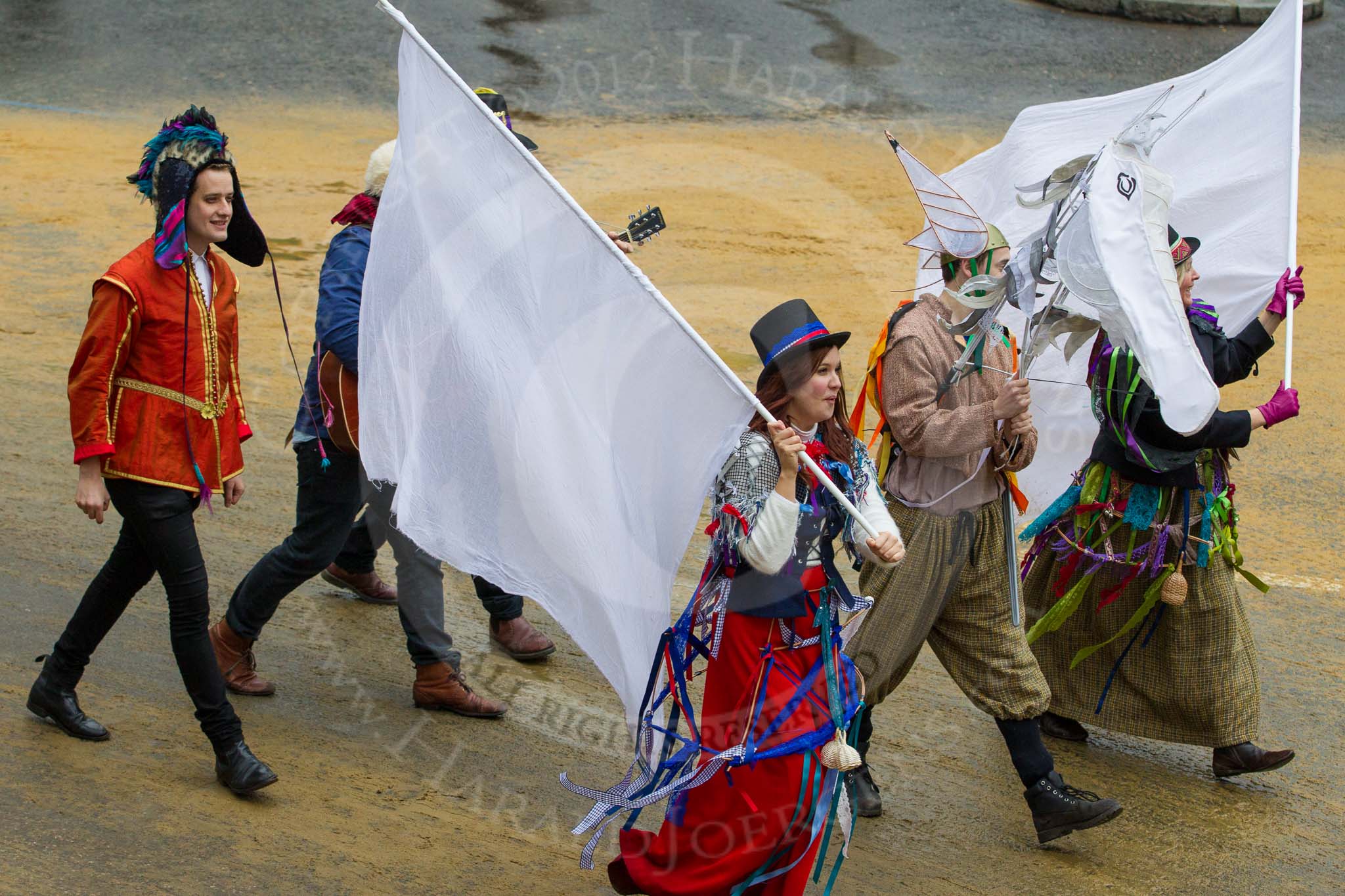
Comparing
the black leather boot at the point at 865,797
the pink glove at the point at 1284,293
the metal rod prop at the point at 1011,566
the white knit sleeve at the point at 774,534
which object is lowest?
the black leather boot at the point at 865,797

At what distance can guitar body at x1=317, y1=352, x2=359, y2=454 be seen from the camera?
4.01m

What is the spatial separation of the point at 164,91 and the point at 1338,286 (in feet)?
34.5

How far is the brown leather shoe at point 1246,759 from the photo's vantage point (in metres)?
4.24

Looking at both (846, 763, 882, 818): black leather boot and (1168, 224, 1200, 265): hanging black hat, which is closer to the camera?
(1168, 224, 1200, 265): hanging black hat

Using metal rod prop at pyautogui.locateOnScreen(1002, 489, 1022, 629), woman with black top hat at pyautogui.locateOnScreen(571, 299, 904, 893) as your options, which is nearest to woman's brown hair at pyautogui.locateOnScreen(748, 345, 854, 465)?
woman with black top hat at pyautogui.locateOnScreen(571, 299, 904, 893)

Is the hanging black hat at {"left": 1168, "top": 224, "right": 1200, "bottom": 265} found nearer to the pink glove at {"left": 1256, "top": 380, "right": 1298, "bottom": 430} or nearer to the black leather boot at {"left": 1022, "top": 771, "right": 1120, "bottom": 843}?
the pink glove at {"left": 1256, "top": 380, "right": 1298, "bottom": 430}

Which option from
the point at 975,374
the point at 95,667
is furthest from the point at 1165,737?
the point at 95,667

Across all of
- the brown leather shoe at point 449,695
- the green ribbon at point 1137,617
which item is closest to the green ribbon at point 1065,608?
the green ribbon at point 1137,617

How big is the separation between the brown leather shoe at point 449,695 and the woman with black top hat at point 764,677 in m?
1.14

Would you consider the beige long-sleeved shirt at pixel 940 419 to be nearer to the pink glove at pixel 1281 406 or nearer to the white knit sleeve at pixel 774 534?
the pink glove at pixel 1281 406

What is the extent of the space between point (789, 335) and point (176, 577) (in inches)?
67.6

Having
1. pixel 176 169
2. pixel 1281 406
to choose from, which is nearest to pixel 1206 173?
pixel 1281 406

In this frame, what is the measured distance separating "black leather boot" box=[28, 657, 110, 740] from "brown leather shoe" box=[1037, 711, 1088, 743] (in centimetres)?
294

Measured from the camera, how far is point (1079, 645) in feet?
14.8
